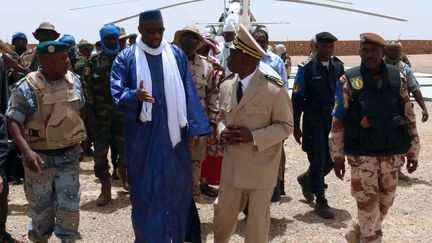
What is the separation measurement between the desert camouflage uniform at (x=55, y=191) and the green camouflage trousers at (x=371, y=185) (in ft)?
6.93

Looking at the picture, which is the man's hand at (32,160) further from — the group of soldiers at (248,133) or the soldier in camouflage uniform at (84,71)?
the soldier in camouflage uniform at (84,71)

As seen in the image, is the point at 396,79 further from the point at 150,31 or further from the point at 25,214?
the point at 25,214

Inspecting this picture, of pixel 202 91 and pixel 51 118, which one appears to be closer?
pixel 51 118

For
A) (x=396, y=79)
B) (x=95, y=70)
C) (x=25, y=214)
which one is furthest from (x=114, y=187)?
(x=396, y=79)

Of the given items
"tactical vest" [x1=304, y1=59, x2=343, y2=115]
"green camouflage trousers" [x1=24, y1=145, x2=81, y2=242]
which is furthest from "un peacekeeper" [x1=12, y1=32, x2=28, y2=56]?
"tactical vest" [x1=304, y1=59, x2=343, y2=115]

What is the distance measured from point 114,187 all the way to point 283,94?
343 centimetres

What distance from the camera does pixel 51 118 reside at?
370cm

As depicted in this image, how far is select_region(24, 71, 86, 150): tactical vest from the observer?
3676 mm

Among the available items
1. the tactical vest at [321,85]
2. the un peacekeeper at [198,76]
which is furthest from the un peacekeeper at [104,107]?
the tactical vest at [321,85]

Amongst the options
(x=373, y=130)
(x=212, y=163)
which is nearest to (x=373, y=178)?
(x=373, y=130)

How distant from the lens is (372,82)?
3699 mm

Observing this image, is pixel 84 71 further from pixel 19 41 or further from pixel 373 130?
pixel 19 41

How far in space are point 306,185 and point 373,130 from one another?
1.86m

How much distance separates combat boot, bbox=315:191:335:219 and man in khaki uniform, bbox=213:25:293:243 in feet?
5.59
